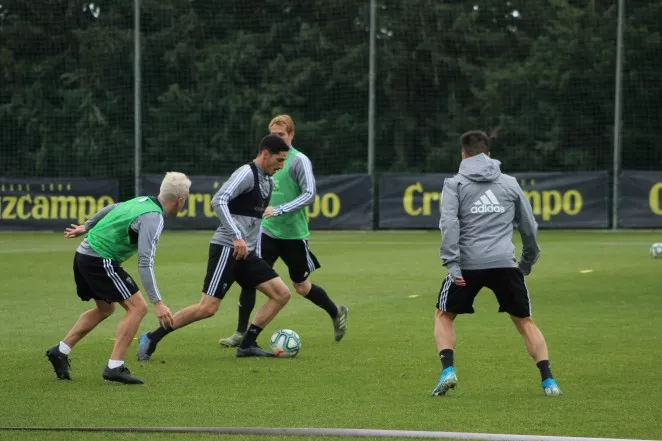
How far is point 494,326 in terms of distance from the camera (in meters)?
12.9

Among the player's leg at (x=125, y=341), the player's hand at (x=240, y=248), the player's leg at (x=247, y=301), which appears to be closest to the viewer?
the player's leg at (x=125, y=341)

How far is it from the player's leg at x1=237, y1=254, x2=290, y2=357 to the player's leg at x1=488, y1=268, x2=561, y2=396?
2.73 m

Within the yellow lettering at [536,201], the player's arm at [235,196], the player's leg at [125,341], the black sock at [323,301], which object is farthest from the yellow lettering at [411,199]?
the player's leg at [125,341]

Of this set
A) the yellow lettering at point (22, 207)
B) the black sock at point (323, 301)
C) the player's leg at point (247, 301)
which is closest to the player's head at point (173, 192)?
the player's leg at point (247, 301)

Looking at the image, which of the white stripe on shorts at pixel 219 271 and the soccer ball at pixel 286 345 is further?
the soccer ball at pixel 286 345

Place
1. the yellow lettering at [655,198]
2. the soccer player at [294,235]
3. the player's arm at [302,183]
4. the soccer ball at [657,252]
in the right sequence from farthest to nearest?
the yellow lettering at [655,198] < the soccer ball at [657,252] < the soccer player at [294,235] < the player's arm at [302,183]

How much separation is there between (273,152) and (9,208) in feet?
79.9

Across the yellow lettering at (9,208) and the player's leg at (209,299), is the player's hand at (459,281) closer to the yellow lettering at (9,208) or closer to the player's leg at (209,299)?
the player's leg at (209,299)

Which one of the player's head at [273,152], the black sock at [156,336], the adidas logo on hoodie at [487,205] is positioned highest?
the player's head at [273,152]

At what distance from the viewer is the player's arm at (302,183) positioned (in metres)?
11.5

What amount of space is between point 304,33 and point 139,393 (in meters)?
35.3

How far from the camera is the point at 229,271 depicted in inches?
421

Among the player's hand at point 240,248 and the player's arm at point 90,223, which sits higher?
the player's arm at point 90,223

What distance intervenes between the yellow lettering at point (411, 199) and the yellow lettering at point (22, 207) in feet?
31.4
